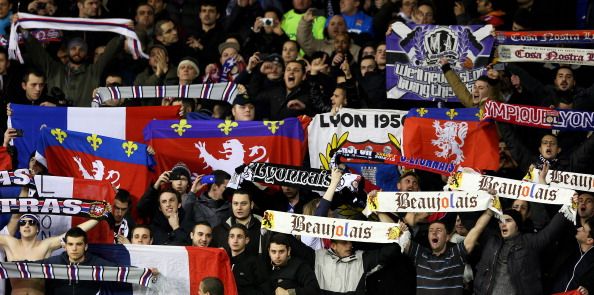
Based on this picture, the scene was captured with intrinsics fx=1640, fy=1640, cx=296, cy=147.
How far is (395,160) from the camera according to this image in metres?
16.7

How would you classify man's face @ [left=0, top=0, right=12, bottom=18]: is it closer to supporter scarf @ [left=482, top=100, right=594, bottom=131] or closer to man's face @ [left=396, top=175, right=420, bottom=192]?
man's face @ [left=396, top=175, right=420, bottom=192]

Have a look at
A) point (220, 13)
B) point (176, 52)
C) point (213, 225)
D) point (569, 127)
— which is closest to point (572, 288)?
point (569, 127)

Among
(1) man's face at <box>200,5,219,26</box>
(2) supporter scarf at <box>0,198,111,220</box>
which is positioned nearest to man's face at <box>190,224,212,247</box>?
(2) supporter scarf at <box>0,198,111,220</box>

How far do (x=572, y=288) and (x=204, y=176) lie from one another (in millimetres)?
4063

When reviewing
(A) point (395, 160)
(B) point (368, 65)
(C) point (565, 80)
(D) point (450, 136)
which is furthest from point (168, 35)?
(C) point (565, 80)

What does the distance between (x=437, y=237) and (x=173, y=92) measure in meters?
4.42

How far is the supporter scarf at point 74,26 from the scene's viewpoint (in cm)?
1955

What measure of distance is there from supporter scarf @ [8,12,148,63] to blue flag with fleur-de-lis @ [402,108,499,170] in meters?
3.89

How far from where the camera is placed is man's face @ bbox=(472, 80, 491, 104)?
694 inches

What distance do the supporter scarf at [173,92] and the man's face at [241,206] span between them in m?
2.80

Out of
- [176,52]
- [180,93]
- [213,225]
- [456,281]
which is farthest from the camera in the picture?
[176,52]

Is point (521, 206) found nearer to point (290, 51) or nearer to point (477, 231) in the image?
point (477, 231)

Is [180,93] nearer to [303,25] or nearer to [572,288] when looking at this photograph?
[303,25]

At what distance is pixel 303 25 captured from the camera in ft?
66.8
